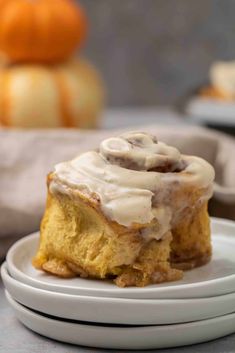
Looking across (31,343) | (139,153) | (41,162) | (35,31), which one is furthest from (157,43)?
(31,343)

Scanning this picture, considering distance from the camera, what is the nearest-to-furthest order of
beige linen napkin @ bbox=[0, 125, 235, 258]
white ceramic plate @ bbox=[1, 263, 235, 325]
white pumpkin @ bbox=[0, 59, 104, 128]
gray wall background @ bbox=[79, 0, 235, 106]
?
white ceramic plate @ bbox=[1, 263, 235, 325] < beige linen napkin @ bbox=[0, 125, 235, 258] < white pumpkin @ bbox=[0, 59, 104, 128] < gray wall background @ bbox=[79, 0, 235, 106]

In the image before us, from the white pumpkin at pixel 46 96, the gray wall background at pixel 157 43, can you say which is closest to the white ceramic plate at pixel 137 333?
the white pumpkin at pixel 46 96

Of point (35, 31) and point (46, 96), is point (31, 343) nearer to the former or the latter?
point (46, 96)

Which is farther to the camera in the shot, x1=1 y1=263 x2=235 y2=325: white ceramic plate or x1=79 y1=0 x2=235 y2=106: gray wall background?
x1=79 y1=0 x2=235 y2=106: gray wall background

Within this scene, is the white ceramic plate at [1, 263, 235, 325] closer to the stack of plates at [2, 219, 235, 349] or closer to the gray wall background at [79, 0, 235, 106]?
the stack of plates at [2, 219, 235, 349]

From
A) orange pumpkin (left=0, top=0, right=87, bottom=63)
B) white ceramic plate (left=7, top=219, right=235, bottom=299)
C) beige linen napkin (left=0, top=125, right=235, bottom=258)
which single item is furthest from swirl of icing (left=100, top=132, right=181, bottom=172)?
orange pumpkin (left=0, top=0, right=87, bottom=63)

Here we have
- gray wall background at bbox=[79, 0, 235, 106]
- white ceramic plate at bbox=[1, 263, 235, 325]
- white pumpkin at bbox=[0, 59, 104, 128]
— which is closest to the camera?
white ceramic plate at bbox=[1, 263, 235, 325]

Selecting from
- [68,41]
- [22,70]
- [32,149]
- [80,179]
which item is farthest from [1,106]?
[80,179]

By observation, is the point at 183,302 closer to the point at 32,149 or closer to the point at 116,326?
the point at 116,326
